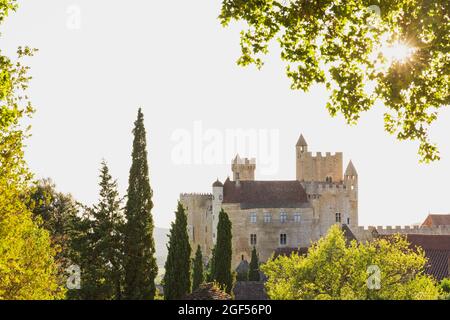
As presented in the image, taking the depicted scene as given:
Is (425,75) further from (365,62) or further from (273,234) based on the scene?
(273,234)

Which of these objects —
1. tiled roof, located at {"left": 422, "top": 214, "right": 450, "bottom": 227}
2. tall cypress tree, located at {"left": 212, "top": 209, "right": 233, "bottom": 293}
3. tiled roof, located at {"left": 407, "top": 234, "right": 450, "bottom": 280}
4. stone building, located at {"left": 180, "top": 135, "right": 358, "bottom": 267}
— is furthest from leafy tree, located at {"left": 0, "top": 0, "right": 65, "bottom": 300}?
tiled roof, located at {"left": 422, "top": 214, "right": 450, "bottom": 227}

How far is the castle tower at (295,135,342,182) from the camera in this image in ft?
308

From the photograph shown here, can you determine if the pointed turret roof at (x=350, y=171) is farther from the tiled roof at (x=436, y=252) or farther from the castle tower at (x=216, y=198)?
the tiled roof at (x=436, y=252)

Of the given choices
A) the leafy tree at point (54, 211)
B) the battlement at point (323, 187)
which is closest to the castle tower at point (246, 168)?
the battlement at point (323, 187)

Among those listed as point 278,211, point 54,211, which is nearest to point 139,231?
point 54,211

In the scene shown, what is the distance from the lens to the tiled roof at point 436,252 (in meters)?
61.4

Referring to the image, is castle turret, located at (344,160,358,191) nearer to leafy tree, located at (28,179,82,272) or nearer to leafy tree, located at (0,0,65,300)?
leafy tree, located at (28,179,82,272)

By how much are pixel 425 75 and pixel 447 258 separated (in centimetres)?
5537

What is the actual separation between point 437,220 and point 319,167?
73.0 feet

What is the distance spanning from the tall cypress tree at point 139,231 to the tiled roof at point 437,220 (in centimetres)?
7066
